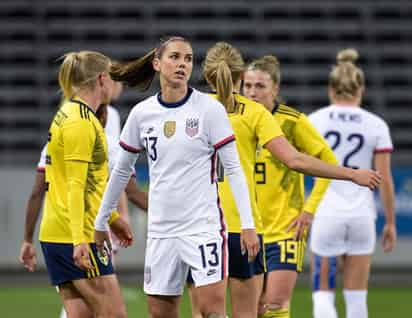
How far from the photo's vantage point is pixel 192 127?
18.3 ft

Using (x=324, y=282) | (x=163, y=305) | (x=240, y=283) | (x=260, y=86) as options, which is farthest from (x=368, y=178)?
(x=324, y=282)

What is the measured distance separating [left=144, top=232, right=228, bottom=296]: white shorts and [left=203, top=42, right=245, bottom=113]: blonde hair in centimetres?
93

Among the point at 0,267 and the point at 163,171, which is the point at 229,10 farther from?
the point at 163,171

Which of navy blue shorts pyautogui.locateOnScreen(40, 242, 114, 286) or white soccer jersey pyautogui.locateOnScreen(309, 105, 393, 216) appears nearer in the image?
navy blue shorts pyautogui.locateOnScreen(40, 242, 114, 286)

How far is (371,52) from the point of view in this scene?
18.4 m

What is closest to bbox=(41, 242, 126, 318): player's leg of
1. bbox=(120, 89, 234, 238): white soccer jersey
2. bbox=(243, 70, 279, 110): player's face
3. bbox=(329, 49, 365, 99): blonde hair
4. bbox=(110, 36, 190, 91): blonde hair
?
bbox=(120, 89, 234, 238): white soccer jersey

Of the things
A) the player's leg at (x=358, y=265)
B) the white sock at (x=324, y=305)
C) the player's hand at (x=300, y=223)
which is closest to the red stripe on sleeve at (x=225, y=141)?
the player's hand at (x=300, y=223)

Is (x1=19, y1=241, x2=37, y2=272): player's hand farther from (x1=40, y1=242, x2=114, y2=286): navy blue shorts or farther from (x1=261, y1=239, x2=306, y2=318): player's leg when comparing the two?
(x1=261, y1=239, x2=306, y2=318): player's leg

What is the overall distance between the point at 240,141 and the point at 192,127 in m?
0.79

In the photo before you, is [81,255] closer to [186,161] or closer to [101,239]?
[101,239]

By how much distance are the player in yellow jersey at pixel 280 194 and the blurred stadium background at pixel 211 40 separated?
10303mm

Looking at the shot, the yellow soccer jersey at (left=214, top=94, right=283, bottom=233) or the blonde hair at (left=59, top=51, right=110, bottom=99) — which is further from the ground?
the blonde hair at (left=59, top=51, right=110, bottom=99)

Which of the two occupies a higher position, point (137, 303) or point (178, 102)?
point (178, 102)

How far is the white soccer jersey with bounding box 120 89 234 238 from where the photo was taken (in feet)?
18.3
